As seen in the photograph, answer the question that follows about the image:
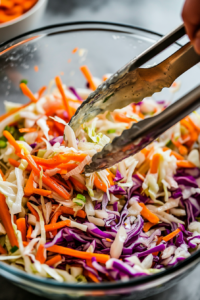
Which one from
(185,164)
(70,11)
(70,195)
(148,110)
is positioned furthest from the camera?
(70,11)

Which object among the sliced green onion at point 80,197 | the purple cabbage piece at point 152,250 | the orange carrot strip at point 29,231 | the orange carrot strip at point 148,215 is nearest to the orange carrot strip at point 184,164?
the orange carrot strip at point 148,215

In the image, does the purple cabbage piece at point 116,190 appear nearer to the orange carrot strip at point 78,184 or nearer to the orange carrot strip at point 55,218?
the orange carrot strip at point 78,184

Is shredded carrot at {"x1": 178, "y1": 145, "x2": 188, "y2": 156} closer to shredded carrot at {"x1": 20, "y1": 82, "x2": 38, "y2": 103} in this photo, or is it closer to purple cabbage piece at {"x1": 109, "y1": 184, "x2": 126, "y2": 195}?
purple cabbage piece at {"x1": 109, "y1": 184, "x2": 126, "y2": 195}

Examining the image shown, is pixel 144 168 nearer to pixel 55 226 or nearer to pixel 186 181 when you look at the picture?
pixel 186 181

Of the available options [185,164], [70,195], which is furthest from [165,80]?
[70,195]

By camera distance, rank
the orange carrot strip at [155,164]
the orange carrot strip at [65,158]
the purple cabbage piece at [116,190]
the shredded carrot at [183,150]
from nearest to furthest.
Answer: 1. the orange carrot strip at [65,158]
2. the purple cabbage piece at [116,190]
3. the orange carrot strip at [155,164]
4. the shredded carrot at [183,150]

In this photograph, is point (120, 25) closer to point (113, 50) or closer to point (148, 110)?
point (113, 50)

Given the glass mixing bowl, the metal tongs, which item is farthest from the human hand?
the glass mixing bowl

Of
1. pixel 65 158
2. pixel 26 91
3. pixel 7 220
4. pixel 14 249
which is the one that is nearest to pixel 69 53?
pixel 26 91
